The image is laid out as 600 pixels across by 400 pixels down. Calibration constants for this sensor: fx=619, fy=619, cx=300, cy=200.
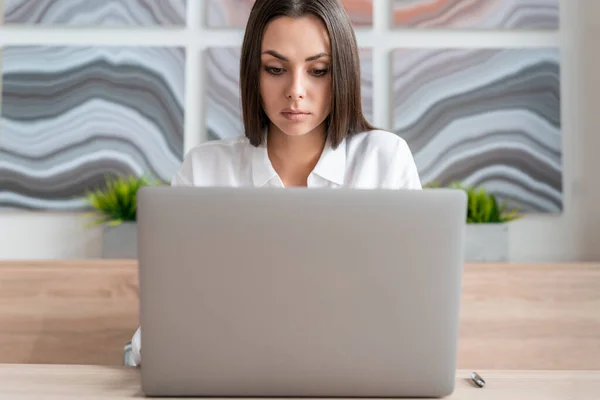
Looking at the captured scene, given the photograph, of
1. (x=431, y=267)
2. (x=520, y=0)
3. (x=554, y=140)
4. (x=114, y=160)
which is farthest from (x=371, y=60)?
(x=431, y=267)

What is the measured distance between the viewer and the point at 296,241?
74cm

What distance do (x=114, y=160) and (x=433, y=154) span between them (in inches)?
49.4

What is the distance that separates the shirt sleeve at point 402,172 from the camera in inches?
59.7

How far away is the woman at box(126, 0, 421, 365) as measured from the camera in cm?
132

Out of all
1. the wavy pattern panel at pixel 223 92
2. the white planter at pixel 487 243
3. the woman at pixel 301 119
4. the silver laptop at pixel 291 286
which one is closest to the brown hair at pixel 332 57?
the woman at pixel 301 119

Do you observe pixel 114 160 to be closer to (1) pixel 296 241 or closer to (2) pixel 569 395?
(1) pixel 296 241

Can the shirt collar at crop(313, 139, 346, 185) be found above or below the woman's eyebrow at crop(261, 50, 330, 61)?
below

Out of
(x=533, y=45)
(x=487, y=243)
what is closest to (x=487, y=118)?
(x=533, y=45)

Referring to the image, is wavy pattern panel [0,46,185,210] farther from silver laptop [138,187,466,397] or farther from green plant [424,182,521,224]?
silver laptop [138,187,466,397]

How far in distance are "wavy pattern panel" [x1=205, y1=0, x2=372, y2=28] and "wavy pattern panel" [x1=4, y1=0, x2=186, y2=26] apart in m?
0.13

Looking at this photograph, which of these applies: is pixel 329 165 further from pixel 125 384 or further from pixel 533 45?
pixel 533 45

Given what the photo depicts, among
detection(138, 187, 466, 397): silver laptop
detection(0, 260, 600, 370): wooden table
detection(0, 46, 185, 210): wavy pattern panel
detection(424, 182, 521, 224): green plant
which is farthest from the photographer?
detection(0, 46, 185, 210): wavy pattern panel

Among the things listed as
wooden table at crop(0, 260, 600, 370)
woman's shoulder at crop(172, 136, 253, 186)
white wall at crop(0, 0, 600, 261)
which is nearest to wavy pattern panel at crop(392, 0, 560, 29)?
white wall at crop(0, 0, 600, 261)

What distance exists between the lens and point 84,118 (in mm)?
2438
